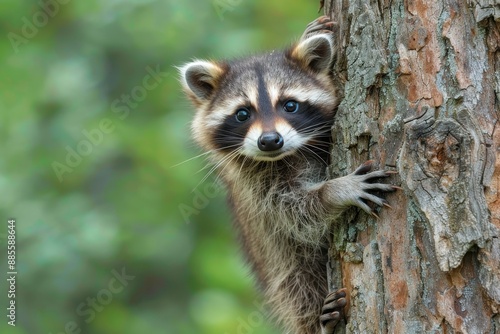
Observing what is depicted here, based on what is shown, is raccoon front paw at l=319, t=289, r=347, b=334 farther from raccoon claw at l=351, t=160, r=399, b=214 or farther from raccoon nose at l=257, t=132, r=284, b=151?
raccoon nose at l=257, t=132, r=284, b=151

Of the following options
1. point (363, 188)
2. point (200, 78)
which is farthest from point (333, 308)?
point (200, 78)

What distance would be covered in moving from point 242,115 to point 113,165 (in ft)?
8.73

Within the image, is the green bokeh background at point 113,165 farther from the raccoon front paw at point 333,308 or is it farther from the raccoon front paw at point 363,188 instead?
the raccoon front paw at point 363,188

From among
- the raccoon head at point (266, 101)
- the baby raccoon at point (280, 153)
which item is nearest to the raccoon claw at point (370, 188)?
the baby raccoon at point (280, 153)

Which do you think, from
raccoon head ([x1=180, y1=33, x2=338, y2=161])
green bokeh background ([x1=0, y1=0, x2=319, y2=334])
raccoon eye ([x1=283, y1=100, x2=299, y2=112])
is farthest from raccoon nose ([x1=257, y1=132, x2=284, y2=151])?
green bokeh background ([x1=0, y1=0, x2=319, y2=334])

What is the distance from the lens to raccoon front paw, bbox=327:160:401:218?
297cm

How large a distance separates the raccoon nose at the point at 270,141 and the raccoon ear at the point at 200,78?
0.81 m

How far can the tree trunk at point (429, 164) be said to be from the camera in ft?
8.50

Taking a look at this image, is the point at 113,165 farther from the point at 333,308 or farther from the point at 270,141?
the point at 333,308

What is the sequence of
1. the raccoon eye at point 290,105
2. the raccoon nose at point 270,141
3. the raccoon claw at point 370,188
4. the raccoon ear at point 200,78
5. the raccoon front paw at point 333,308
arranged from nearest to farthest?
the raccoon claw at point 370,188 → the raccoon front paw at point 333,308 → the raccoon nose at point 270,141 → the raccoon eye at point 290,105 → the raccoon ear at point 200,78

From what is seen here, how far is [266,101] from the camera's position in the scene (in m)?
4.01

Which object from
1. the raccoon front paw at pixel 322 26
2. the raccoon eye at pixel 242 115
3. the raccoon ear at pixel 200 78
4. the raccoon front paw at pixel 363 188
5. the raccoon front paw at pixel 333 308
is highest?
the raccoon front paw at pixel 322 26

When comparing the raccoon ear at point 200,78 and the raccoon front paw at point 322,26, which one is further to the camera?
the raccoon ear at point 200,78

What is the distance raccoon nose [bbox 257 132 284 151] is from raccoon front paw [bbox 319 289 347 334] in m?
0.86
